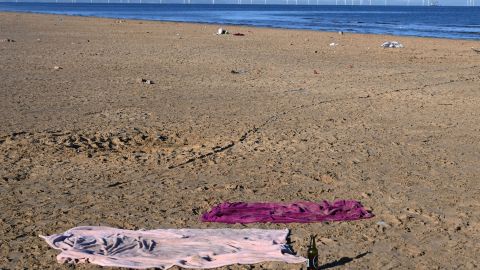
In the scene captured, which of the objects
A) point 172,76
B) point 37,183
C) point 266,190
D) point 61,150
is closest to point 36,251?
point 37,183

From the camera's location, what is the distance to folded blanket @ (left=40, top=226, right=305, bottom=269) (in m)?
5.30

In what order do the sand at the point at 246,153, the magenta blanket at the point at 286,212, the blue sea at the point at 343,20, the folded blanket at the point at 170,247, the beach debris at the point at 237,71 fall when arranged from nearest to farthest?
the folded blanket at the point at 170,247
the sand at the point at 246,153
the magenta blanket at the point at 286,212
the beach debris at the point at 237,71
the blue sea at the point at 343,20

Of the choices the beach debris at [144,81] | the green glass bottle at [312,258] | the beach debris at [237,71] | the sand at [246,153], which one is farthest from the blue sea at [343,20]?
the green glass bottle at [312,258]

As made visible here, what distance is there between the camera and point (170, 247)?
18.4 ft

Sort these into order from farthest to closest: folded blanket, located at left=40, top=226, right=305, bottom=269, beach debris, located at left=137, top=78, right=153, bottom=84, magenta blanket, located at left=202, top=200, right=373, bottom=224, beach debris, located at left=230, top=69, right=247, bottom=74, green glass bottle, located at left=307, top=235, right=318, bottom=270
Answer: beach debris, located at left=230, top=69, right=247, bottom=74
beach debris, located at left=137, top=78, right=153, bottom=84
magenta blanket, located at left=202, top=200, right=373, bottom=224
folded blanket, located at left=40, top=226, right=305, bottom=269
green glass bottle, located at left=307, top=235, right=318, bottom=270

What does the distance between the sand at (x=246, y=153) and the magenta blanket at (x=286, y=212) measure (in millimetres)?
135

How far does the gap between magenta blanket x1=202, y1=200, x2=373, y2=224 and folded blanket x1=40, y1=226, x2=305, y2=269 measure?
303 mm

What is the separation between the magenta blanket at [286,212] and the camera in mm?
6266

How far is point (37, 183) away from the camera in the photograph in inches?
288

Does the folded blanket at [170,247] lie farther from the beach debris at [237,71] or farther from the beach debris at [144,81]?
the beach debris at [237,71]

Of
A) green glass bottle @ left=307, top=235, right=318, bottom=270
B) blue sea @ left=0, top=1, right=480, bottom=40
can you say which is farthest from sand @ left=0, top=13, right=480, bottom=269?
blue sea @ left=0, top=1, right=480, bottom=40

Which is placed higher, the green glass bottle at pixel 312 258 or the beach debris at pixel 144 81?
the green glass bottle at pixel 312 258

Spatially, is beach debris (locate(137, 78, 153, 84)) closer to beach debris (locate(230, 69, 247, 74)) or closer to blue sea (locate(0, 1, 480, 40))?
beach debris (locate(230, 69, 247, 74))

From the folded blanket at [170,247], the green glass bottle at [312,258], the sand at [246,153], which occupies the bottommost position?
the sand at [246,153]
